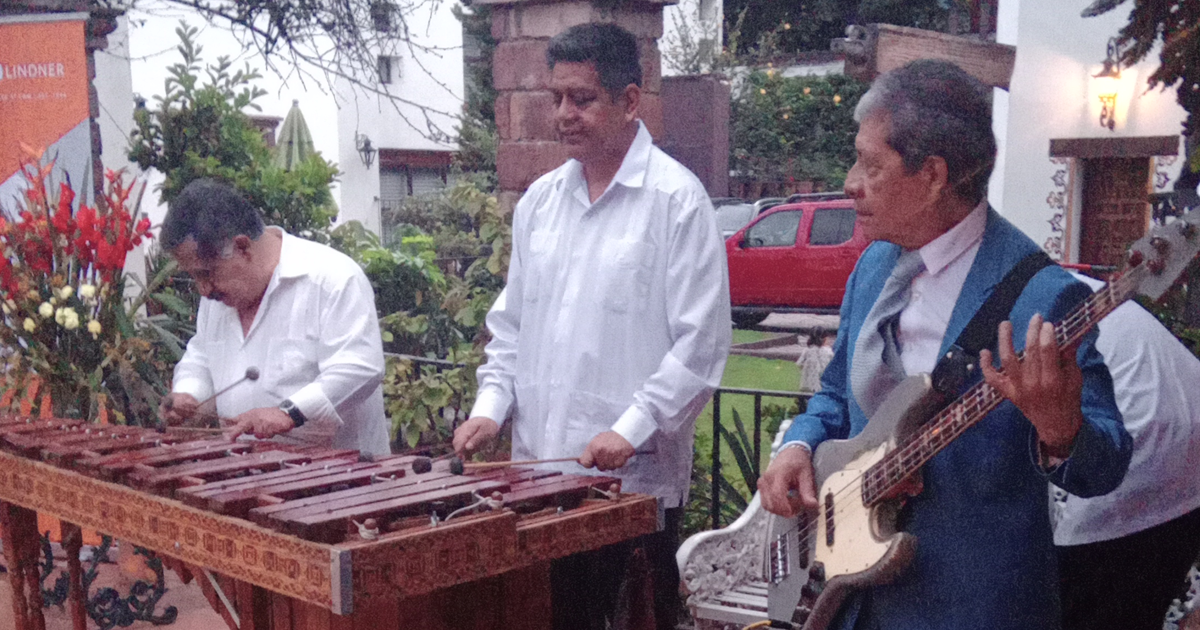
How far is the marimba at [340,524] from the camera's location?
90.8 inches

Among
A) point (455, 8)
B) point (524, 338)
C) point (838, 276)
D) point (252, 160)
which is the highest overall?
point (455, 8)

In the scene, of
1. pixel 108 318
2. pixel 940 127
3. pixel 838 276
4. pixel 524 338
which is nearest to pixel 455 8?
pixel 838 276

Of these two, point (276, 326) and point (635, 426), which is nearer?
point (635, 426)

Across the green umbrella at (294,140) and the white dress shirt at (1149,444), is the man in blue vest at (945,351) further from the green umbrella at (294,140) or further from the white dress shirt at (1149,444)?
the green umbrella at (294,140)

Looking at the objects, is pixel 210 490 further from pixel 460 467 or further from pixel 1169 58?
pixel 1169 58

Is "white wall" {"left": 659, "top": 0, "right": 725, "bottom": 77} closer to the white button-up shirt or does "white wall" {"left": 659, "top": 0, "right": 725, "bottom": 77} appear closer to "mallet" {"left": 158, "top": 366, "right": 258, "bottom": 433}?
"mallet" {"left": 158, "top": 366, "right": 258, "bottom": 433}

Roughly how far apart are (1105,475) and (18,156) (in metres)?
5.44

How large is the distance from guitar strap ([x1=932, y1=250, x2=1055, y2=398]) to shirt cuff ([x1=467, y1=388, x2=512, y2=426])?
1477 millimetres

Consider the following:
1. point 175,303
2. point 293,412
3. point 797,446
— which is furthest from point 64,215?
point 797,446

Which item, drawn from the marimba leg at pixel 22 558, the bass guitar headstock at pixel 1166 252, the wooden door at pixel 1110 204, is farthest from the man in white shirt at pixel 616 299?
the wooden door at pixel 1110 204

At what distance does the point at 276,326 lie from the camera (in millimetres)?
3770

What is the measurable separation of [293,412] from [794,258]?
11.5m

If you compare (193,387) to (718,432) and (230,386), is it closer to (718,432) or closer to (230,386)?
(230,386)

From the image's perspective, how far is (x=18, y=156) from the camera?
5688mm
